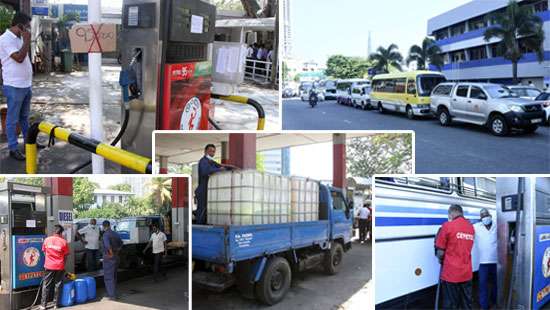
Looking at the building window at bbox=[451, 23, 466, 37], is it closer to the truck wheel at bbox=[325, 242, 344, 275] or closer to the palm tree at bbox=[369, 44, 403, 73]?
the palm tree at bbox=[369, 44, 403, 73]

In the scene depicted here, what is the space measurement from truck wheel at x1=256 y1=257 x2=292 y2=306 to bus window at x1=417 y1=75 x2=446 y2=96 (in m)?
12.5

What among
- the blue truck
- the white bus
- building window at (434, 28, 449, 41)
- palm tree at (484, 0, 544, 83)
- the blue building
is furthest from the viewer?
building window at (434, 28, 449, 41)

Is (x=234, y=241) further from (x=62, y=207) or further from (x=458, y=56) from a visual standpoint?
(x=458, y=56)

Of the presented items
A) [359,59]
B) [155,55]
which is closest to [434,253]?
[155,55]

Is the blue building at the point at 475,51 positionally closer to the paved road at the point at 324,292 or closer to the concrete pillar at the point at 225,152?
the paved road at the point at 324,292

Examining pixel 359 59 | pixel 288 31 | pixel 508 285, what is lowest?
pixel 508 285

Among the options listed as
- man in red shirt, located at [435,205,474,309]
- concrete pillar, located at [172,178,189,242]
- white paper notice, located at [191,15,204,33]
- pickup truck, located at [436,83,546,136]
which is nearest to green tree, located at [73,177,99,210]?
concrete pillar, located at [172,178,189,242]

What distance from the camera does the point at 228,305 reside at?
3227 millimetres

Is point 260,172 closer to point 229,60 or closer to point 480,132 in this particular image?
point 229,60

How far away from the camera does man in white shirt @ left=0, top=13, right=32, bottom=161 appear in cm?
430

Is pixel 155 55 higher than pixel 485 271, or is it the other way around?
pixel 155 55

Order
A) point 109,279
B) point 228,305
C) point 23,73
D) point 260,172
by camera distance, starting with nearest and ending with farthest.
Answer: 1. point 260,172
2. point 228,305
3. point 109,279
4. point 23,73

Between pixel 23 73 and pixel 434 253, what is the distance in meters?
3.74

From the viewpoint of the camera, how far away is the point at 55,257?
11.4 ft
